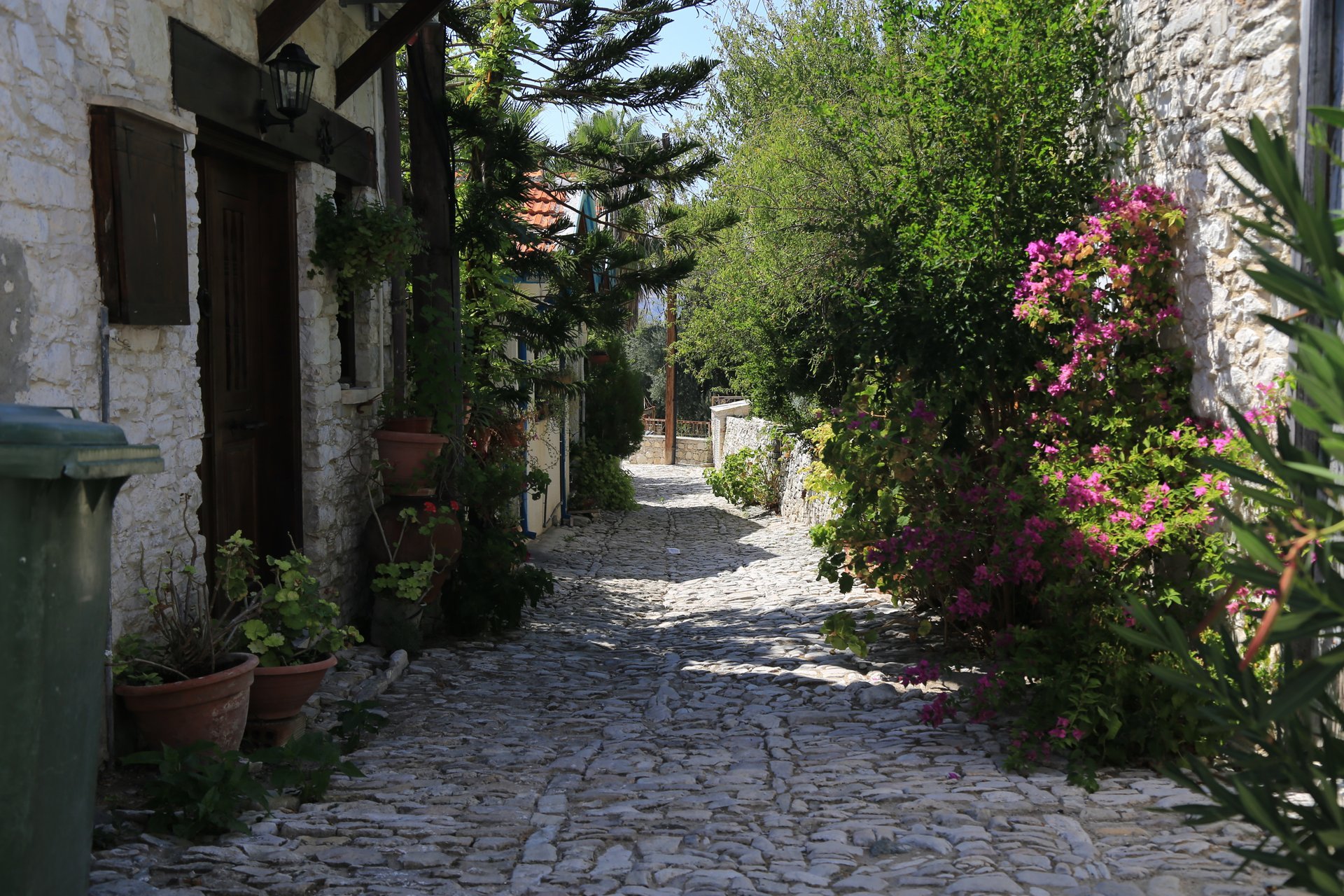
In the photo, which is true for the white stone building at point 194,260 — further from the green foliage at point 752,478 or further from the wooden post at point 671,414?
the wooden post at point 671,414

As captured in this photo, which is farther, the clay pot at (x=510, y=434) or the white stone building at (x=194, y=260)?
the clay pot at (x=510, y=434)

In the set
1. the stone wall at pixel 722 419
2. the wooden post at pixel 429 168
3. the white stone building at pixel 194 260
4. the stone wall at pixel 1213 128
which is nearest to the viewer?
the white stone building at pixel 194 260

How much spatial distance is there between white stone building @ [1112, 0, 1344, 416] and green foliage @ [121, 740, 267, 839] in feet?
11.3

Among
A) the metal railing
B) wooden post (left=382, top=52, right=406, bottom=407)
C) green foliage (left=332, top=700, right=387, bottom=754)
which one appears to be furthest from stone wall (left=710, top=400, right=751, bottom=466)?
green foliage (left=332, top=700, right=387, bottom=754)

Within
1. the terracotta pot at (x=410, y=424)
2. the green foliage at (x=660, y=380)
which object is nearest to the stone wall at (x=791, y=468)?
the terracotta pot at (x=410, y=424)

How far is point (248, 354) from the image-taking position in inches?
216

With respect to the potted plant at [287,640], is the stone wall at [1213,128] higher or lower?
higher

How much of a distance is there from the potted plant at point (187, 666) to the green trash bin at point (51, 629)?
119 cm

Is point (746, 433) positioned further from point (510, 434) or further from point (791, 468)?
point (510, 434)

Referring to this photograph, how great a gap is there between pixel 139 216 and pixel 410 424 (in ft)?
9.16

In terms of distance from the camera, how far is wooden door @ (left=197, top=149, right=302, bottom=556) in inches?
198

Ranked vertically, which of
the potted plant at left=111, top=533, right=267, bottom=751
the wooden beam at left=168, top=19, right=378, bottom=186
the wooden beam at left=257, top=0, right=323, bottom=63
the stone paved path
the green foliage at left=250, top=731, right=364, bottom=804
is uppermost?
the wooden beam at left=257, top=0, right=323, bottom=63

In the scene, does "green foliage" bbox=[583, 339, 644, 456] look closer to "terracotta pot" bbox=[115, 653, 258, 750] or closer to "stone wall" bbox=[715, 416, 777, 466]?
"stone wall" bbox=[715, 416, 777, 466]

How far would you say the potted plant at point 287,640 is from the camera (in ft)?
13.6
